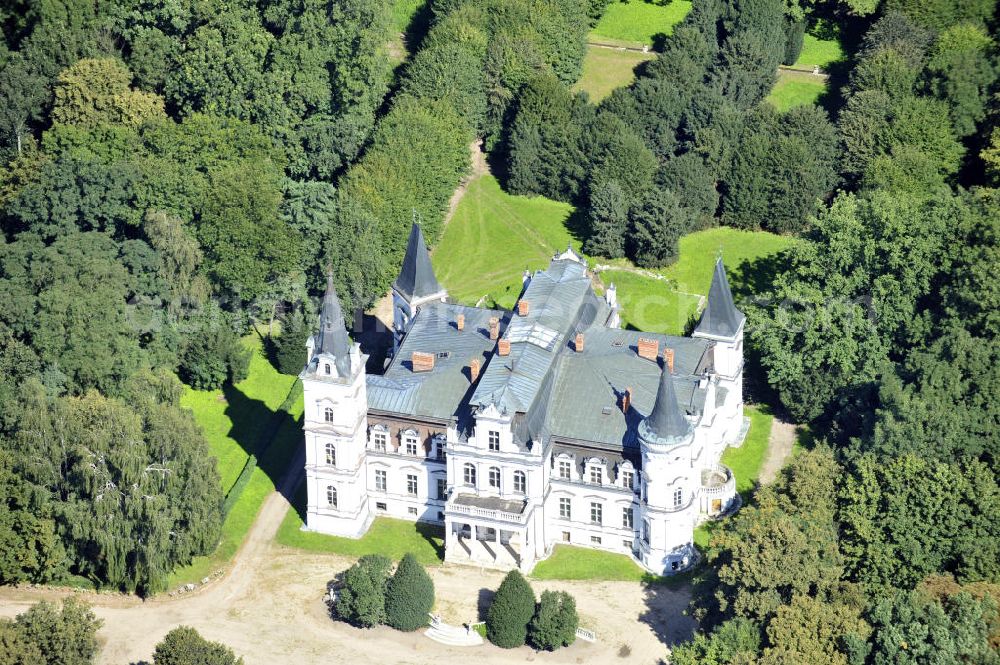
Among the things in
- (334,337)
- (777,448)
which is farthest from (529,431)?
(777,448)

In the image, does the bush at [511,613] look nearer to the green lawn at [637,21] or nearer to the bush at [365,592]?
the bush at [365,592]

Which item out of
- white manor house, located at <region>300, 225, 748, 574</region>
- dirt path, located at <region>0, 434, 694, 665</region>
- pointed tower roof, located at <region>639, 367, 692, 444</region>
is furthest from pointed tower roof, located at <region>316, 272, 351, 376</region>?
pointed tower roof, located at <region>639, 367, 692, 444</region>

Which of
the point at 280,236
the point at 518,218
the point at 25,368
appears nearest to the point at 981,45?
the point at 518,218

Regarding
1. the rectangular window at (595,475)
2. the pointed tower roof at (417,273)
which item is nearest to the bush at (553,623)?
the rectangular window at (595,475)

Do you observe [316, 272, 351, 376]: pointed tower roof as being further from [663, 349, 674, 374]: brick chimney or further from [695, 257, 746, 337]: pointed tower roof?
[695, 257, 746, 337]: pointed tower roof

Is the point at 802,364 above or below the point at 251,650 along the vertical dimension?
above

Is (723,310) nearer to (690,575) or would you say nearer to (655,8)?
(690,575)
